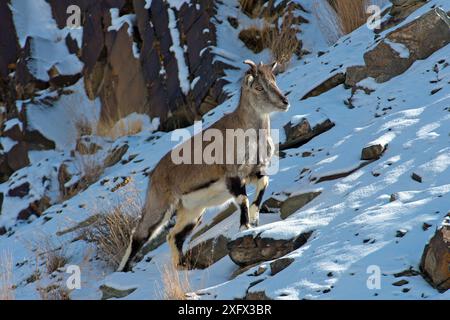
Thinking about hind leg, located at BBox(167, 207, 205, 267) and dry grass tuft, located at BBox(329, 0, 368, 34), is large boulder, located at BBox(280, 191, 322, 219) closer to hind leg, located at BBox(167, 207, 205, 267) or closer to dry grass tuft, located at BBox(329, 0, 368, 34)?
hind leg, located at BBox(167, 207, 205, 267)

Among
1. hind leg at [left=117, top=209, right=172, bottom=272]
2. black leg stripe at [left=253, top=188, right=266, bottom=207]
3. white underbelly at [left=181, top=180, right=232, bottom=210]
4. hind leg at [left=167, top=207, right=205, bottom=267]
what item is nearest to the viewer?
black leg stripe at [left=253, top=188, right=266, bottom=207]

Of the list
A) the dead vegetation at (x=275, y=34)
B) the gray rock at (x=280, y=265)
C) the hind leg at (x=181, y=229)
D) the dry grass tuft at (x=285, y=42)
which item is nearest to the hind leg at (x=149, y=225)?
the hind leg at (x=181, y=229)

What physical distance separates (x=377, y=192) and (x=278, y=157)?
276 centimetres

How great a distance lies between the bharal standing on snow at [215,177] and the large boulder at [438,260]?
281cm

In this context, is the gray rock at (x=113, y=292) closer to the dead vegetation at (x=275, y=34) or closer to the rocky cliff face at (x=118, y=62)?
the rocky cliff face at (x=118, y=62)

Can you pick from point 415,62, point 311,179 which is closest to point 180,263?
point 311,179

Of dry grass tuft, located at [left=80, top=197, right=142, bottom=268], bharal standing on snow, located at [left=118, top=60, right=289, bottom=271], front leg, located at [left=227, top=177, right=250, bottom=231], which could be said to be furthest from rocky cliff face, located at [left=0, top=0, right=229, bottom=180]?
front leg, located at [left=227, top=177, right=250, bottom=231]

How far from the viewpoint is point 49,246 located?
10.6m

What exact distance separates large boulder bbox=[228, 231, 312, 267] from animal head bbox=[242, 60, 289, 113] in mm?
1938

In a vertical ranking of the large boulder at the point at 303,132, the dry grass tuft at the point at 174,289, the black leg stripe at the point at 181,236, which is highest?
the large boulder at the point at 303,132

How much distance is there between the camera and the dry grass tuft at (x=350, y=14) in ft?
47.2

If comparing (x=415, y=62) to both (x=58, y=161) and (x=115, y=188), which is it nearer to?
(x=115, y=188)

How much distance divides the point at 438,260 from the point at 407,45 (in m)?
5.75

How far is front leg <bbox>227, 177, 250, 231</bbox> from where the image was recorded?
845cm
